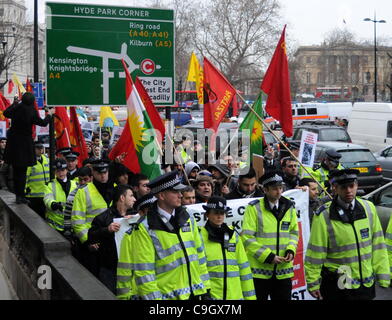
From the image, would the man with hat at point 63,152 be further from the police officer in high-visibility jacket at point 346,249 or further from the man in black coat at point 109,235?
the police officer in high-visibility jacket at point 346,249

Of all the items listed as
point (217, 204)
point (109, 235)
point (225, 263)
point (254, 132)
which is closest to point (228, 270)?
point (225, 263)

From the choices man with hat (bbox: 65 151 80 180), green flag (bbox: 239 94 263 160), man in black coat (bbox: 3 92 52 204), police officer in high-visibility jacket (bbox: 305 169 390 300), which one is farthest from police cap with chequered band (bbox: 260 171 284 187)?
man in black coat (bbox: 3 92 52 204)

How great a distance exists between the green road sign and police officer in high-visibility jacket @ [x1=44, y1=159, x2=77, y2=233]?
1244 mm

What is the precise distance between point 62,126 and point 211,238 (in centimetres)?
617

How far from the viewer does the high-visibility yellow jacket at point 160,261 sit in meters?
4.77

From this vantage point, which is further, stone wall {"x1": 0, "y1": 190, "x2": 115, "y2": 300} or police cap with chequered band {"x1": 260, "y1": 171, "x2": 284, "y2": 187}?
police cap with chequered band {"x1": 260, "y1": 171, "x2": 284, "y2": 187}

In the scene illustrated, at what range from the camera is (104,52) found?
10.1m

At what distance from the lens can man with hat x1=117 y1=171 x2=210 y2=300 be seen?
188 inches

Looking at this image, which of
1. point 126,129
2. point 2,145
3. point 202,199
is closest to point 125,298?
point 202,199

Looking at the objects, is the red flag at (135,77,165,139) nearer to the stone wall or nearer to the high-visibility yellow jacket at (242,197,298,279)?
the stone wall

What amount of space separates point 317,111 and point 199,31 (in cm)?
2756

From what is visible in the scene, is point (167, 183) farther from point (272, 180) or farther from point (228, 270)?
point (272, 180)

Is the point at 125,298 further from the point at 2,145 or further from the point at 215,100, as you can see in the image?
the point at 2,145

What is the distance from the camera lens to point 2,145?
1532 centimetres
